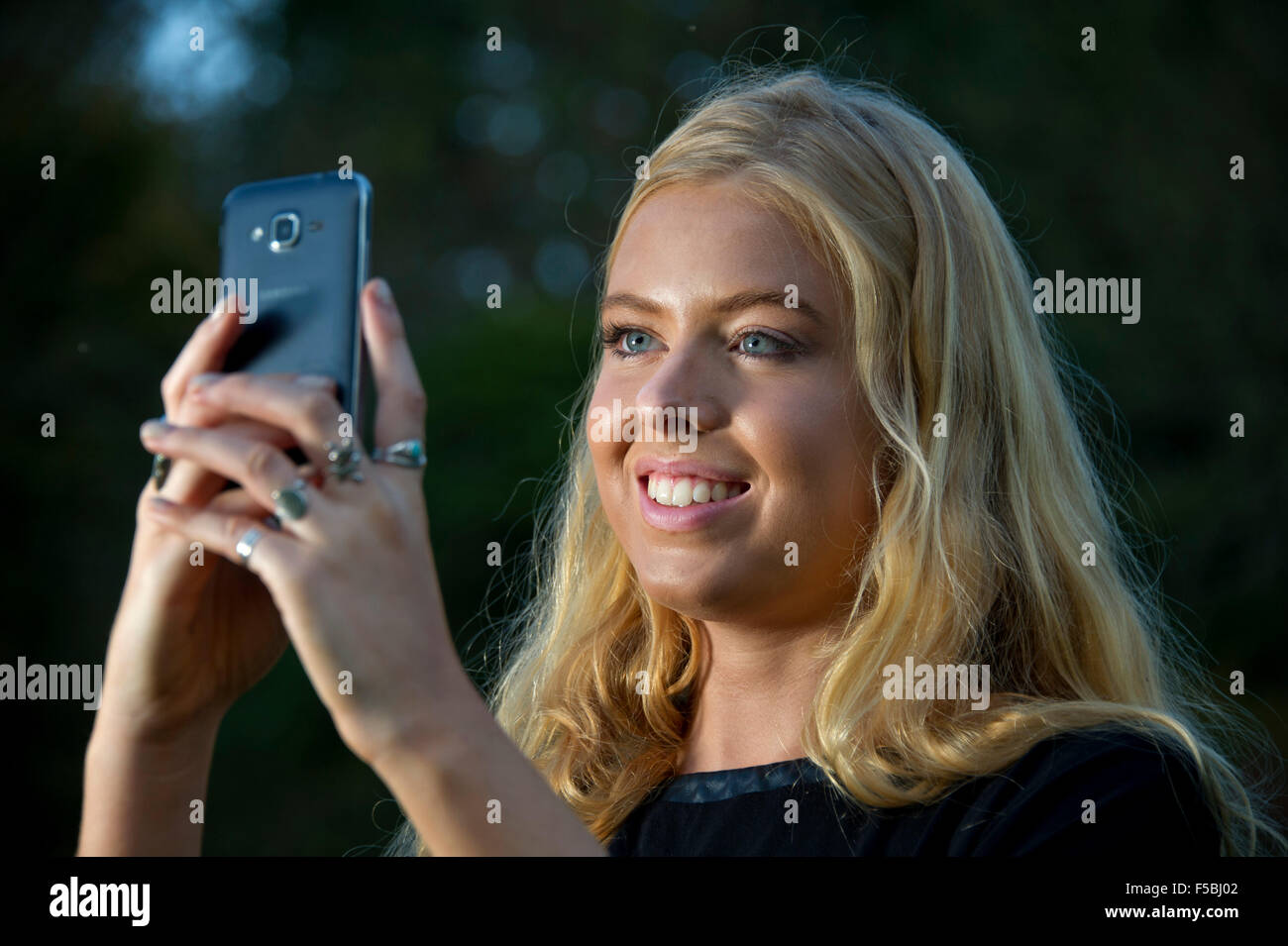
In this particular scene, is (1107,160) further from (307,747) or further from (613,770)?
(613,770)

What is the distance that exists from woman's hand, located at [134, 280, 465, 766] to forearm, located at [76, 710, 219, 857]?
455 mm

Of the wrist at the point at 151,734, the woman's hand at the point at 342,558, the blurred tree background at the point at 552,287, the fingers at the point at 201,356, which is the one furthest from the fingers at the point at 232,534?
the blurred tree background at the point at 552,287

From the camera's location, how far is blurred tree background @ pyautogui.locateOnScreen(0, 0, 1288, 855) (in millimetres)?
7938

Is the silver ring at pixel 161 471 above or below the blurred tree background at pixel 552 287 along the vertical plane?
below

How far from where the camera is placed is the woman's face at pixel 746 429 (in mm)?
2350

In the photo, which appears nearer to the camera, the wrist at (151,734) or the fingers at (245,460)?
the fingers at (245,460)

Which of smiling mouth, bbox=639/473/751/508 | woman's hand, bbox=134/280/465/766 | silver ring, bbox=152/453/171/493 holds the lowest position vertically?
woman's hand, bbox=134/280/465/766

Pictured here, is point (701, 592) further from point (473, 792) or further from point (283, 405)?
point (283, 405)

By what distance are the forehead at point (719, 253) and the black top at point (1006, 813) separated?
2.79ft

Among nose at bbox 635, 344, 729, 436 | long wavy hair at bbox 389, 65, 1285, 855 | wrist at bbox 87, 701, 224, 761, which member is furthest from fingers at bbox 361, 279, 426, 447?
long wavy hair at bbox 389, 65, 1285, 855

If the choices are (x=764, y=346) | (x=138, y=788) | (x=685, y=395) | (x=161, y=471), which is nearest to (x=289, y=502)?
(x=161, y=471)

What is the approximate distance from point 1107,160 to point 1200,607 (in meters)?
3.13

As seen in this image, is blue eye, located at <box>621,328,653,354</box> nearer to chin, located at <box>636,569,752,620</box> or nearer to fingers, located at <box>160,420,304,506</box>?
chin, located at <box>636,569,752,620</box>

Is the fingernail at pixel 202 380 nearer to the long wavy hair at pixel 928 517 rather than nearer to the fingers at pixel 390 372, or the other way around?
the fingers at pixel 390 372
